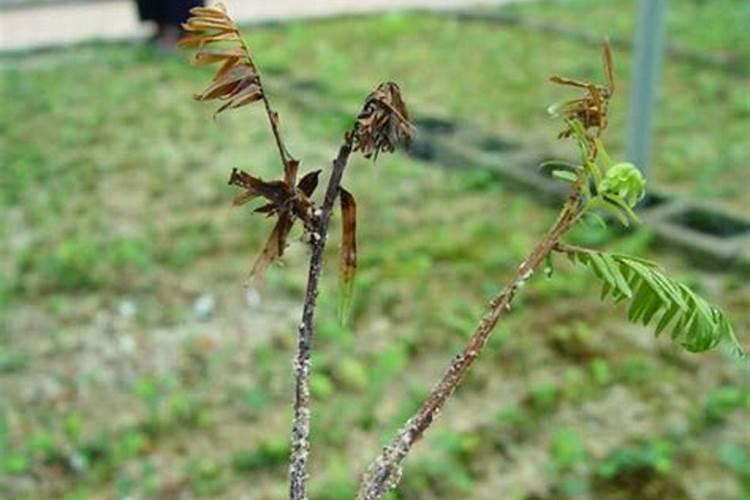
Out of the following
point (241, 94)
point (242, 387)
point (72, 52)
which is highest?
point (241, 94)

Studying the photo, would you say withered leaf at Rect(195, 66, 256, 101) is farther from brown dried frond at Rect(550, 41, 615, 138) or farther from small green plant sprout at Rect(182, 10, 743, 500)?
brown dried frond at Rect(550, 41, 615, 138)

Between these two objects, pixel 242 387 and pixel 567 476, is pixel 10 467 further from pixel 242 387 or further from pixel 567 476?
pixel 567 476

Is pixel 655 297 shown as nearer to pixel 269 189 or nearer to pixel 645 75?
pixel 269 189

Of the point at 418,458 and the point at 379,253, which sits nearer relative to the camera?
the point at 418,458

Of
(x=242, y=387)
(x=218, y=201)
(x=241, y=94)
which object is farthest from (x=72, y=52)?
(x=241, y=94)

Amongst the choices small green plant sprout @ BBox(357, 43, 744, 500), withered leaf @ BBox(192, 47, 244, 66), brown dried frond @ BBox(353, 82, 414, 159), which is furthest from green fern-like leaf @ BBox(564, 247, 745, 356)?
withered leaf @ BBox(192, 47, 244, 66)

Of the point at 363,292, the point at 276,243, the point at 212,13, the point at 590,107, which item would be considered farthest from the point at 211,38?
the point at 363,292

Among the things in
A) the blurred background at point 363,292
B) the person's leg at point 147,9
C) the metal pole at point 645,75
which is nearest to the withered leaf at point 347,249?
the blurred background at point 363,292

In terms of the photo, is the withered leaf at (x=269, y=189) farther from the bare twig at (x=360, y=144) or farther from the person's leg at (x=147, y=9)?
the person's leg at (x=147, y=9)
